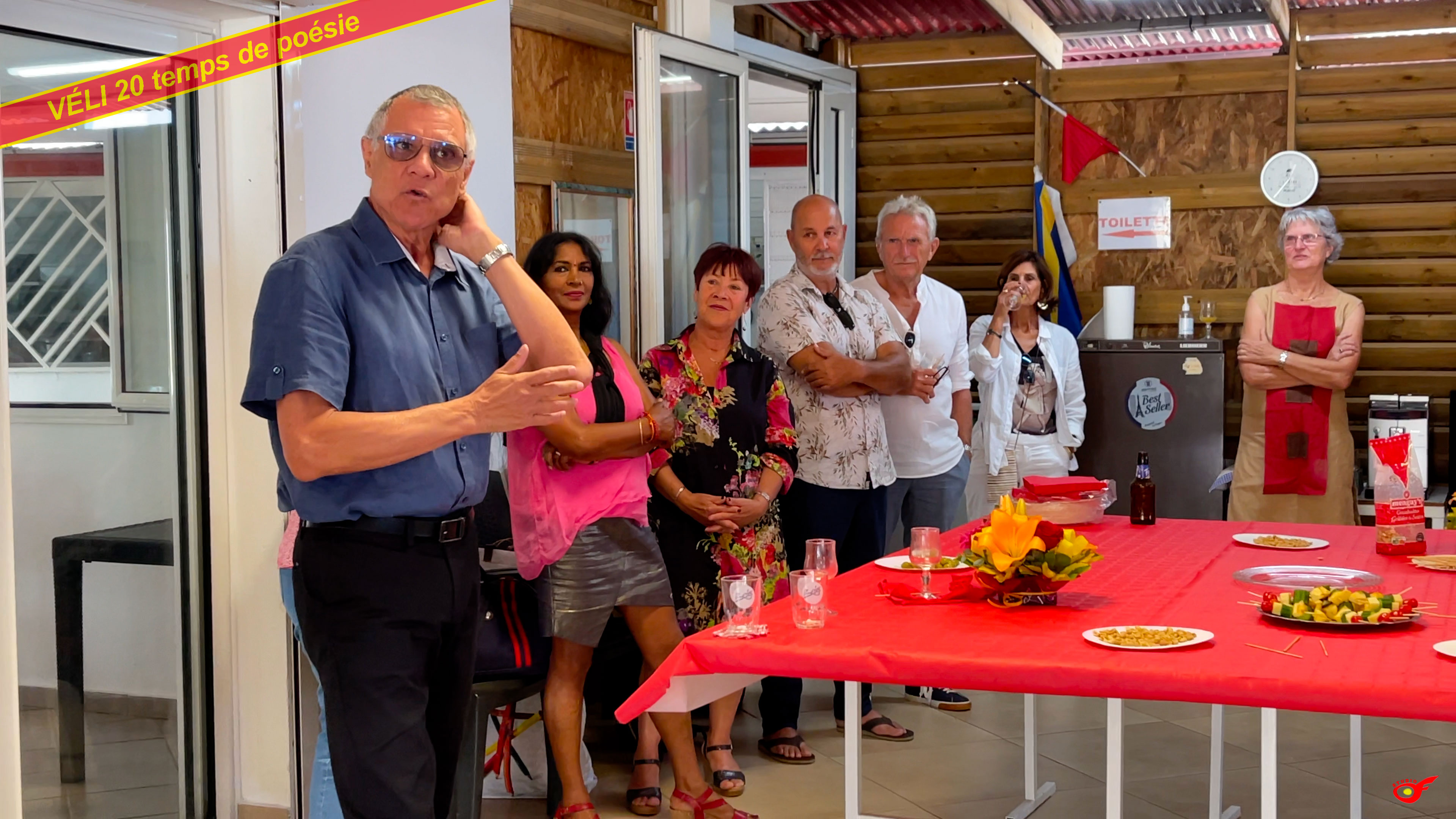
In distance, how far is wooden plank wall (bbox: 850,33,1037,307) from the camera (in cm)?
756

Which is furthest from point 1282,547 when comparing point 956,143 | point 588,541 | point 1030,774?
point 956,143

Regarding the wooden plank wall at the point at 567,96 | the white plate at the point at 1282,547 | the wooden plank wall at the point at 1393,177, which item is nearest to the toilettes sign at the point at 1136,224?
the wooden plank wall at the point at 1393,177

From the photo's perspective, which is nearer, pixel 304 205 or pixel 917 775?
pixel 304 205

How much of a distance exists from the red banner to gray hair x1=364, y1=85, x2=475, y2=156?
111 centimetres

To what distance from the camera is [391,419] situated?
7.07 ft

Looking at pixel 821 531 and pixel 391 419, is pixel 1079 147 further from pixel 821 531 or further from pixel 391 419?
pixel 391 419

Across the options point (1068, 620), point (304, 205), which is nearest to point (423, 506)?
point (1068, 620)

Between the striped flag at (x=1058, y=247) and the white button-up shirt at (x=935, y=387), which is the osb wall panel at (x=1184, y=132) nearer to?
the striped flag at (x=1058, y=247)

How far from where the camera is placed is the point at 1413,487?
3.37 meters

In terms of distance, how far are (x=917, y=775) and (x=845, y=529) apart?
814 mm

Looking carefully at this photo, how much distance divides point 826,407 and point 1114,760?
2.00 meters

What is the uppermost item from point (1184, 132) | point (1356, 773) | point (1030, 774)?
point (1184, 132)

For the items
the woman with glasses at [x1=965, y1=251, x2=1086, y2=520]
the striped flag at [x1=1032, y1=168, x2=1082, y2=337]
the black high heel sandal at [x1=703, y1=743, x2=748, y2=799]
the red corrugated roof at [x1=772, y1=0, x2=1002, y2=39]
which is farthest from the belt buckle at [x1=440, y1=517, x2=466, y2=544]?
the striped flag at [x1=1032, y1=168, x2=1082, y2=337]

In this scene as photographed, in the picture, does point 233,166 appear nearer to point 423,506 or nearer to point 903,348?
point 423,506
